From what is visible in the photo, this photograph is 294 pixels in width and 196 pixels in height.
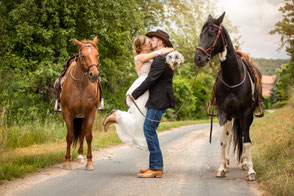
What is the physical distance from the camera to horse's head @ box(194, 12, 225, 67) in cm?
577

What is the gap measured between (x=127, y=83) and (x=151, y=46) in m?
11.6

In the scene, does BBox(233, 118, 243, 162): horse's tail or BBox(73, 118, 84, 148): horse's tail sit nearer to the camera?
BBox(233, 118, 243, 162): horse's tail

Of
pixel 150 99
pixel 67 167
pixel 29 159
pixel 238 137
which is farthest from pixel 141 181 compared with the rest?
pixel 29 159

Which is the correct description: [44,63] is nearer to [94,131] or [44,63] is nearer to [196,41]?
[94,131]

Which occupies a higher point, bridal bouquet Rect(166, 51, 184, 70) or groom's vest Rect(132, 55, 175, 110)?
bridal bouquet Rect(166, 51, 184, 70)

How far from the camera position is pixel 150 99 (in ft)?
19.6

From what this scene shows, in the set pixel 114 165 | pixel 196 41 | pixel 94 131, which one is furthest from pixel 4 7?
pixel 196 41

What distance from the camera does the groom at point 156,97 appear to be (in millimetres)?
5844

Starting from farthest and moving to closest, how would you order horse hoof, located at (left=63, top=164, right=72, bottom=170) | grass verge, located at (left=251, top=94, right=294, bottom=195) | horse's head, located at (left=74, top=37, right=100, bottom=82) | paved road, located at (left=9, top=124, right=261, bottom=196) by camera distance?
horse hoof, located at (left=63, top=164, right=72, bottom=170) → horse's head, located at (left=74, top=37, right=100, bottom=82) → paved road, located at (left=9, top=124, right=261, bottom=196) → grass verge, located at (left=251, top=94, right=294, bottom=195)

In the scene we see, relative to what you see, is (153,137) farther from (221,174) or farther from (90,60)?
(90,60)

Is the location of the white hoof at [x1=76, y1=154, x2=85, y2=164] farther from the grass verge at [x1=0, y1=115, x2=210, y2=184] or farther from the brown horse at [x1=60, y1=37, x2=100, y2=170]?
the brown horse at [x1=60, y1=37, x2=100, y2=170]

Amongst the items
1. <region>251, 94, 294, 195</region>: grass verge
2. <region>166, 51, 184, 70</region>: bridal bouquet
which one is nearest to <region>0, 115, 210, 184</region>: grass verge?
<region>166, 51, 184, 70</region>: bridal bouquet

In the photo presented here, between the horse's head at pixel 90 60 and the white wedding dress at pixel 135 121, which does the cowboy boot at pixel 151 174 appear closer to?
the white wedding dress at pixel 135 121

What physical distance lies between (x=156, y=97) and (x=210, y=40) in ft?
4.44
